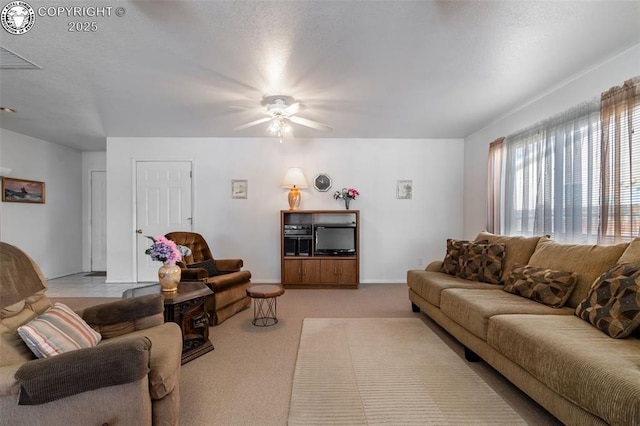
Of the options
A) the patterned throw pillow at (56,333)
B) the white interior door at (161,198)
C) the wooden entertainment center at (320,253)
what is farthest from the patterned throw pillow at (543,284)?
the white interior door at (161,198)

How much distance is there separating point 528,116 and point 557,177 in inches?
37.9

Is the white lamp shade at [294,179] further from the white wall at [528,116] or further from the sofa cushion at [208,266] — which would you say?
the white wall at [528,116]

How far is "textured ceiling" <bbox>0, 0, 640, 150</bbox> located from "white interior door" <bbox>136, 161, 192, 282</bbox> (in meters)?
1.19

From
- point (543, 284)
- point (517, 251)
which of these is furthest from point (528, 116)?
point (543, 284)

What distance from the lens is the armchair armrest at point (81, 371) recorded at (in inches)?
46.1

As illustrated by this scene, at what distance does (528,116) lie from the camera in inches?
146

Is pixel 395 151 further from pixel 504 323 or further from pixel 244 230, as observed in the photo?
pixel 504 323

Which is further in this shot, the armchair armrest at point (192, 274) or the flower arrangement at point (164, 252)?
the armchair armrest at point (192, 274)

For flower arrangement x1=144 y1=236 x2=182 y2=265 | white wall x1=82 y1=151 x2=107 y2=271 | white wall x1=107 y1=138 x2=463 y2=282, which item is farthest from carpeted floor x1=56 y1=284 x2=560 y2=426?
white wall x1=82 y1=151 x2=107 y2=271

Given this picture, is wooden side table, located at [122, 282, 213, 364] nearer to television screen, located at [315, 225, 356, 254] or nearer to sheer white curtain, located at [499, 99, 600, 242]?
television screen, located at [315, 225, 356, 254]

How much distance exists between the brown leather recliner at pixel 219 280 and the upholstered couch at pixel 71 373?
145 cm

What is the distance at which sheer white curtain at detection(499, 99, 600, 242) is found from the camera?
282 centimetres

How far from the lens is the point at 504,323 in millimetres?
1979

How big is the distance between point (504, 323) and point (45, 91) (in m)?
4.83
